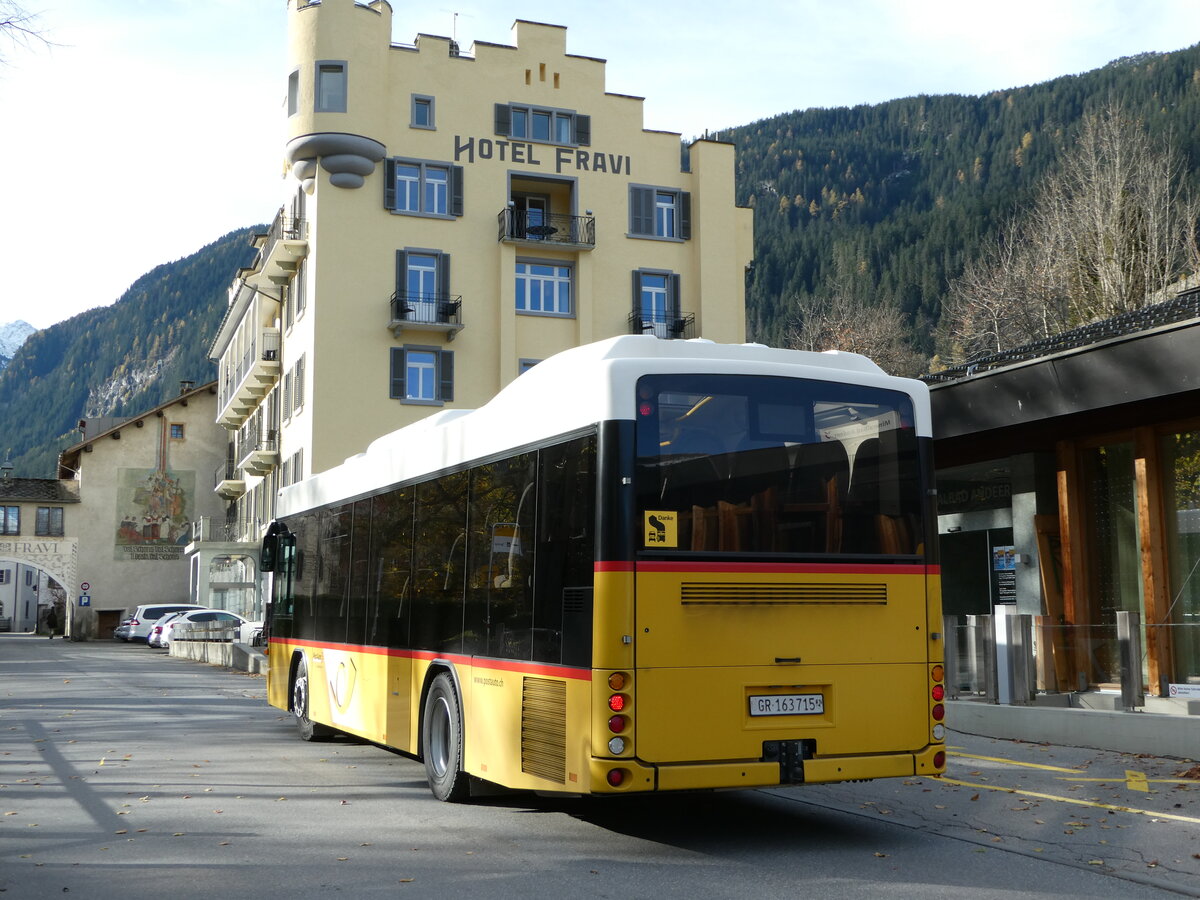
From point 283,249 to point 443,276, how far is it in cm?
562

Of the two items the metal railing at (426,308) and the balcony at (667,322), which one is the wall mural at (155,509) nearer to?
the metal railing at (426,308)

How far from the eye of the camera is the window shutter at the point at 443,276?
145 feet

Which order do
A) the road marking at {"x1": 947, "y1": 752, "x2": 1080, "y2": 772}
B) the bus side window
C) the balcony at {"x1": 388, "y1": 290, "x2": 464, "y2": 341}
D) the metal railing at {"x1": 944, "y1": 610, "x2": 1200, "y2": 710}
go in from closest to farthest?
the bus side window → the road marking at {"x1": 947, "y1": 752, "x2": 1080, "y2": 772} → the metal railing at {"x1": 944, "y1": 610, "x2": 1200, "y2": 710} → the balcony at {"x1": 388, "y1": 290, "x2": 464, "y2": 341}

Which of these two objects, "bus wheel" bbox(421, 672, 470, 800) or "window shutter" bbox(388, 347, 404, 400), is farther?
"window shutter" bbox(388, 347, 404, 400)

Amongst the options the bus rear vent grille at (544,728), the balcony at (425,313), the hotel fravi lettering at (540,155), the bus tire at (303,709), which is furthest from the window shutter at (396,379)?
the bus rear vent grille at (544,728)

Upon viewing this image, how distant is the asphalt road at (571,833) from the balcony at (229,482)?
5024 cm

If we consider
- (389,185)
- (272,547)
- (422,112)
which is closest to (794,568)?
(272,547)

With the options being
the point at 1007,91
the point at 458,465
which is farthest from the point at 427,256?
the point at 1007,91

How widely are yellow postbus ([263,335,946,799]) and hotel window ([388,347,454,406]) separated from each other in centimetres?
3387

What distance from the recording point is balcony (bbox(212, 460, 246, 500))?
2479 inches

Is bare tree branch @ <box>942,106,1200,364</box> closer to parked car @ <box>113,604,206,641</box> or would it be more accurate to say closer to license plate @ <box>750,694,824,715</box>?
parked car @ <box>113,604,206,641</box>

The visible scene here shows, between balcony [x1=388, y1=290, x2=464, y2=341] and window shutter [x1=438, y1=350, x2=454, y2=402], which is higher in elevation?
balcony [x1=388, y1=290, x2=464, y2=341]

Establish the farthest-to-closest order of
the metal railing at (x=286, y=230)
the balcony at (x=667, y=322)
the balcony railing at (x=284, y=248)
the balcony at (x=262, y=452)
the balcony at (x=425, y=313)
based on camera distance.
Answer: the balcony at (x=262, y=452) < the balcony at (x=667, y=322) < the metal railing at (x=286, y=230) < the balcony railing at (x=284, y=248) < the balcony at (x=425, y=313)

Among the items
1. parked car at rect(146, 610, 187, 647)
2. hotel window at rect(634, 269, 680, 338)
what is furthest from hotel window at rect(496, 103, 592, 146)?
parked car at rect(146, 610, 187, 647)
